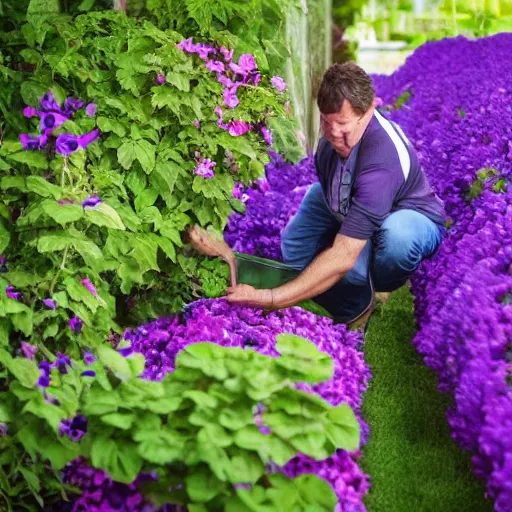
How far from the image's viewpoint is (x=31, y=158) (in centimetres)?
273

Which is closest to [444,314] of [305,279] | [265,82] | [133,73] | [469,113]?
[305,279]

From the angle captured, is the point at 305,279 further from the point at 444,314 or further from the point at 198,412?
the point at 198,412

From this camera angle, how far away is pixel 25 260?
2777mm

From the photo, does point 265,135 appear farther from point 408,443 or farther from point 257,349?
point 408,443

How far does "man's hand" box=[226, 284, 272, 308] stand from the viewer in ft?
11.3

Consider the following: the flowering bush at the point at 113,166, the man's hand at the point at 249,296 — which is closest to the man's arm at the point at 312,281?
the man's hand at the point at 249,296

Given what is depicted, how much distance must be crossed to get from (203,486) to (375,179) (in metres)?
1.88

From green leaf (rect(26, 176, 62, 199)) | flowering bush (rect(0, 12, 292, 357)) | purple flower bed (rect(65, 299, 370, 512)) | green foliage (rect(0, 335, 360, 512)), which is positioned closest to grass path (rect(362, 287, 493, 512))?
purple flower bed (rect(65, 299, 370, 512))

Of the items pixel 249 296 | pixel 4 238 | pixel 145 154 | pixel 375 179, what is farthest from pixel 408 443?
pixel 4 238

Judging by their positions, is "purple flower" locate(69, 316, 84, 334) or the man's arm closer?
"purple flower" locate(69, 316, 84, 334)

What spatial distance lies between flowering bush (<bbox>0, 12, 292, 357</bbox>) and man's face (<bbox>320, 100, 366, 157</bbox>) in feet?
0.77

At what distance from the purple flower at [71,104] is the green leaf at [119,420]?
4.59 feet

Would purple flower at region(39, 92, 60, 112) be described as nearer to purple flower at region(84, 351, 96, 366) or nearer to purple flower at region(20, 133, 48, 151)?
purple flower at region(20, 133, 48, 151)

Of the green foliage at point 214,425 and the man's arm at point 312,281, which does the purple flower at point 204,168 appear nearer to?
the man's arm at point 312,281
